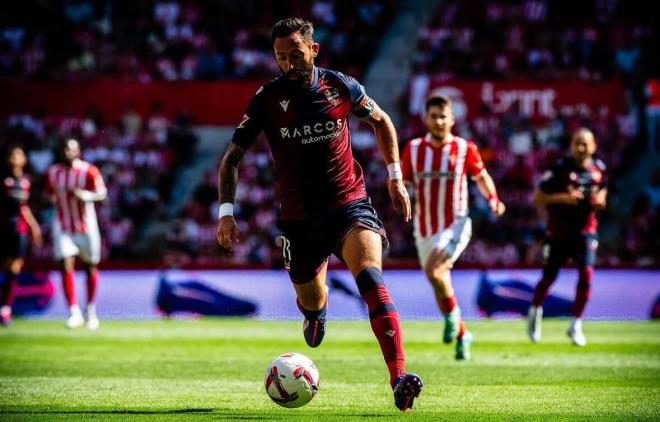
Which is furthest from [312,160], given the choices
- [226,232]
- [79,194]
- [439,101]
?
[79,194]

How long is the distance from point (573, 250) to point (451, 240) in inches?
113

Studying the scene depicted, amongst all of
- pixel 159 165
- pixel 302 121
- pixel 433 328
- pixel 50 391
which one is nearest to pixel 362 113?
pixel 302 121

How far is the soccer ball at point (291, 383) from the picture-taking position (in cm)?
744

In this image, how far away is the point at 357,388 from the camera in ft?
29.5

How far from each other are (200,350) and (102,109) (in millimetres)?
15798

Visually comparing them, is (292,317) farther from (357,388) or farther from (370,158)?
(357,388)

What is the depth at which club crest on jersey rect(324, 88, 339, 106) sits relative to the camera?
7719mm

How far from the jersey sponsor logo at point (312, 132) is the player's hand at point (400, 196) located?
54 cm

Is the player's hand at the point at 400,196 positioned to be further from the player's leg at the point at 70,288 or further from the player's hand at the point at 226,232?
the player's leg at the point at 70,288

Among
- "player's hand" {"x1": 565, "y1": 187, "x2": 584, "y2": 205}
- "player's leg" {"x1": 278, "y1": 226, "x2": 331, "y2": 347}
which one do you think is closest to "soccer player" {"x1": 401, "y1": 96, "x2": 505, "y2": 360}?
"player's hand" {"x1": 565, "y1": 187, "x2": 584, "y2": 205}

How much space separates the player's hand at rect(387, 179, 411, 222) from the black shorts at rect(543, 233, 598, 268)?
653cm

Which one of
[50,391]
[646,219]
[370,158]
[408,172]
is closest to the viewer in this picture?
[50,391]

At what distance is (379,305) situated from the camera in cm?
722

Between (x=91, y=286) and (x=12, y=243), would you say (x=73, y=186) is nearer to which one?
(x=12, y=243)
